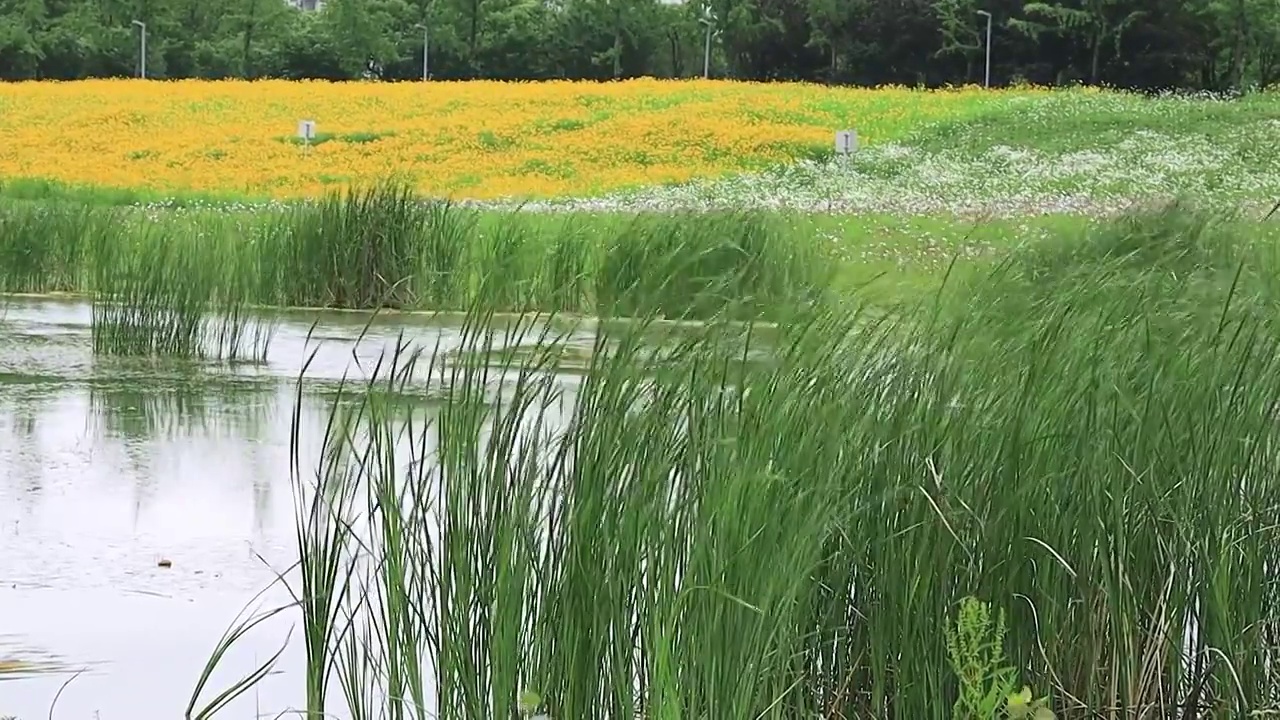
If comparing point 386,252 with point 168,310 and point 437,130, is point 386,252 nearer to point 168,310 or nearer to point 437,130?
point 168,310

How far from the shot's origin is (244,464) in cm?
609

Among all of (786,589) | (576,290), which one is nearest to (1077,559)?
(786,589)

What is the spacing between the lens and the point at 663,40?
59.9 metres

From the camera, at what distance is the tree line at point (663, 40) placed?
46312 mm

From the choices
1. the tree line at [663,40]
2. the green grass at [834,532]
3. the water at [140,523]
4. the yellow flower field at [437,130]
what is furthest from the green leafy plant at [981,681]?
the tree line at [663,40]

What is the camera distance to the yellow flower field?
25.2m

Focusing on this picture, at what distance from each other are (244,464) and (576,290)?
494 cm

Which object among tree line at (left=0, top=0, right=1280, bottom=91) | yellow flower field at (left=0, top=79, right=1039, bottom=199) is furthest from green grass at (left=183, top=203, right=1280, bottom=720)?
tree line at (left=0, top=0, right=1280, bottom=91)

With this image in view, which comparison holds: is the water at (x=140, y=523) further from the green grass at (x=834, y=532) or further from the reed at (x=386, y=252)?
the reed at (x=386, y=252)

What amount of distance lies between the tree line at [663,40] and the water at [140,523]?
3942 cm

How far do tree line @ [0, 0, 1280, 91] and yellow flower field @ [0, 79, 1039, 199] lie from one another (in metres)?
11.3

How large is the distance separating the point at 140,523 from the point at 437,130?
1024 inches

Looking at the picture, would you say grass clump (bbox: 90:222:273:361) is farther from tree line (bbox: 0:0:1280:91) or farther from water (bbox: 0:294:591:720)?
tree line (bbox: 0:0:1280:91)

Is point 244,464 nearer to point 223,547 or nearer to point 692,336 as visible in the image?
point 223,547
